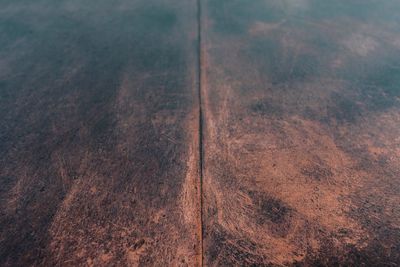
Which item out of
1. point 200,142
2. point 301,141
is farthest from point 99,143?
point 301,141

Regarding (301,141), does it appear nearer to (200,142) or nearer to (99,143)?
(200,142)

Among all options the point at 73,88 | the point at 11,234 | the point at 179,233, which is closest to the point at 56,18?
the point at 73,88

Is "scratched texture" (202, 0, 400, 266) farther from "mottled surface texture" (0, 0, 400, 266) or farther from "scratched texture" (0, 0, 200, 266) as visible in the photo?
"scratched texture" (0, 0, 200, 266)

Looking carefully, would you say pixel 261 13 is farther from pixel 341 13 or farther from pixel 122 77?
pixel 122 77

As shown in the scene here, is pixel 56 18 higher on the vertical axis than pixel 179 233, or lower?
higher

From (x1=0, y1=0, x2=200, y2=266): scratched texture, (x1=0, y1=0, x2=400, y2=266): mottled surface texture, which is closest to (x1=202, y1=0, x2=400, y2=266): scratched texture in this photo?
(x1=0, y1=0, x2=400, y2=266): mottled surface texture
